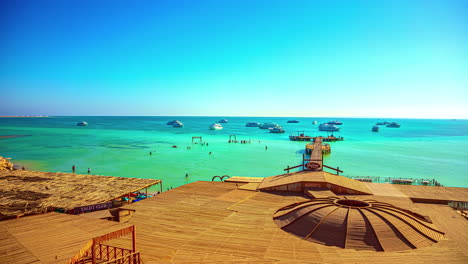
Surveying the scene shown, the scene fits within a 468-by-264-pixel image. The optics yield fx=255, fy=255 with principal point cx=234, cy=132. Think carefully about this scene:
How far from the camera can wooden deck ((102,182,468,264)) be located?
42.5ft

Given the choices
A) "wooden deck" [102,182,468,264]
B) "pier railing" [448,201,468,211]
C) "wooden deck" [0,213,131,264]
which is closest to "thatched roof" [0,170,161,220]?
"wooden deck" [0,213,131,264]

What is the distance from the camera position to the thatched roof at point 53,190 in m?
20.1

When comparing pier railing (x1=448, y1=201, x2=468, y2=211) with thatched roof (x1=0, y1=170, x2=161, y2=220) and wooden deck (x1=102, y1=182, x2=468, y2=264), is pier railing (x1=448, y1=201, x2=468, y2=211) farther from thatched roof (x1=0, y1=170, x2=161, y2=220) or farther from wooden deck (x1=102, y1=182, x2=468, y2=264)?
thatched roof (x1=0, y1=170, x2=161, y2=220)

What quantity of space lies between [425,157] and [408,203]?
60.0 m

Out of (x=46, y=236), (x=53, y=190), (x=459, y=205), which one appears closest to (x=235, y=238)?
(x=46, y=236)

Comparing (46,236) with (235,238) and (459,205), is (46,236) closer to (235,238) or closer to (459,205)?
(235,238)

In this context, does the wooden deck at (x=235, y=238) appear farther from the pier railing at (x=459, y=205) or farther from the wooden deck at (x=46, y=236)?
the pier railing at (x=459, y=205)

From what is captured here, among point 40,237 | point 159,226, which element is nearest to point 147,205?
point 159,226

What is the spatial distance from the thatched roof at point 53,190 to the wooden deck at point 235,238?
16.0 ft

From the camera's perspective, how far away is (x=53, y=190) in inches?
991

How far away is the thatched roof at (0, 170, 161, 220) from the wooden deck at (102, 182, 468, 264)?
4880 millimetres

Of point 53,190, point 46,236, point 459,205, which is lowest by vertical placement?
point 459,205

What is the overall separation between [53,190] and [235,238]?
20.5 meters

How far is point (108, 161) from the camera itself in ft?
196
